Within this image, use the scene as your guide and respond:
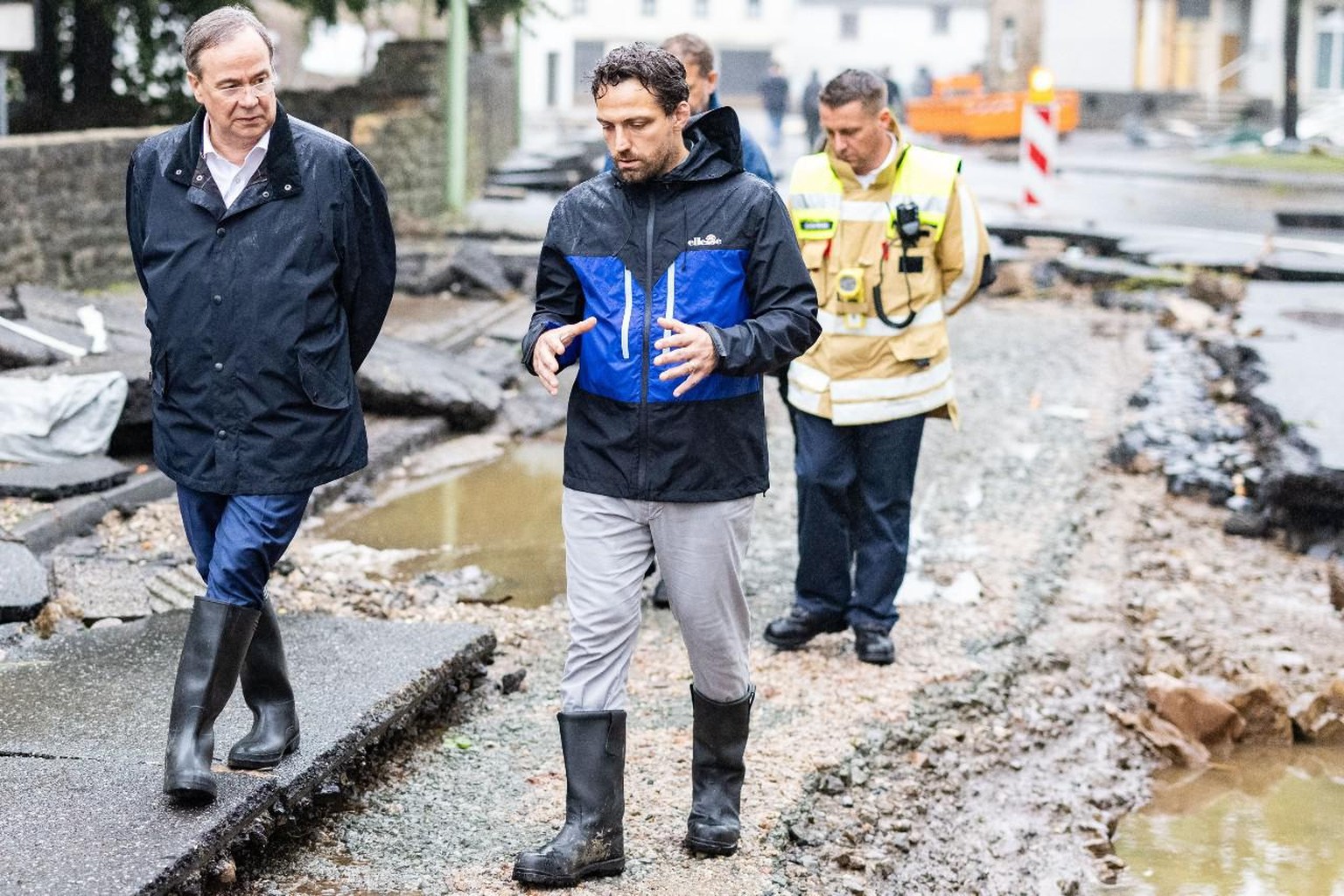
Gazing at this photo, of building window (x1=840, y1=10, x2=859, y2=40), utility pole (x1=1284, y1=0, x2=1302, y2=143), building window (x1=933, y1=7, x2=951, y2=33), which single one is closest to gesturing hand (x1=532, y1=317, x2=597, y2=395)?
utility pole (x1=1284, y1=0, x2=1302, y2=143)

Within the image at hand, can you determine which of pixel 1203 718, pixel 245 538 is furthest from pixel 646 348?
pixel 1203 718

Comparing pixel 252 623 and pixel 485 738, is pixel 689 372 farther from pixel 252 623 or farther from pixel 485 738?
pixel 485 738

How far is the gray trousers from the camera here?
3969 mm

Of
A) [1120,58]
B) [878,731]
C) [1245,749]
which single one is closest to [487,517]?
[878,731]

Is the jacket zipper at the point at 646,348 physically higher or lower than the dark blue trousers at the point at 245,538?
higher

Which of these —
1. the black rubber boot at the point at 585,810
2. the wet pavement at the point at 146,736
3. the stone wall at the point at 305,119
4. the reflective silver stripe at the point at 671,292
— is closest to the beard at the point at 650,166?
the reflective silver stripe at the point at 671,292

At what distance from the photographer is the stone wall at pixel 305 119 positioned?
399 inches

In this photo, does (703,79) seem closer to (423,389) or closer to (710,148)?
(710,148)

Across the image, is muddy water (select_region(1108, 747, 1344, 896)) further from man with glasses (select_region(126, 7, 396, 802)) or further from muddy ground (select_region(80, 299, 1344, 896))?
man with glasses (select_region(126, 7, 396, 802))

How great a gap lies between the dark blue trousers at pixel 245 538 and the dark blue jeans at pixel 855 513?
86.5 inches

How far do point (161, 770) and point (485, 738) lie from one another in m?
1.11

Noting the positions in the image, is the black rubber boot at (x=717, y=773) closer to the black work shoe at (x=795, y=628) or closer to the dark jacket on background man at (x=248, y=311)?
the dark jacket on background man at (x=248, y=311)

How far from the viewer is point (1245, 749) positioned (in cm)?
556

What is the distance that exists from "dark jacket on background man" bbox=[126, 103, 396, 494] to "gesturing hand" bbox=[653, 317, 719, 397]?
2.74ft
